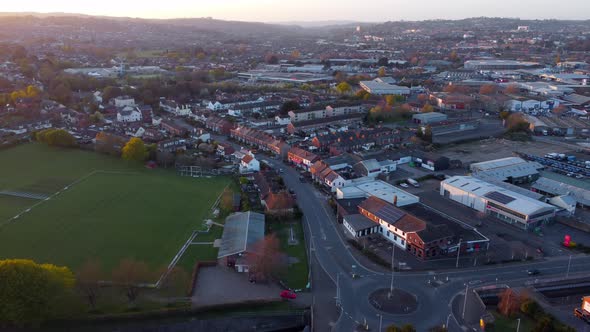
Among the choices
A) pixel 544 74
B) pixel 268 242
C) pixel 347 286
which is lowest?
pixel 347 286

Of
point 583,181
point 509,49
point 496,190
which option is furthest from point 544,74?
point 496,190

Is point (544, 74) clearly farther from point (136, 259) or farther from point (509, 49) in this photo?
point (136, 259)

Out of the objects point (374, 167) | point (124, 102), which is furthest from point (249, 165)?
point (124, 102)

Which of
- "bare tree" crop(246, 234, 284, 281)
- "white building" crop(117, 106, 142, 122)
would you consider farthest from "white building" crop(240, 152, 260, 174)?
"white building" crop(117, 106, 142, 122)

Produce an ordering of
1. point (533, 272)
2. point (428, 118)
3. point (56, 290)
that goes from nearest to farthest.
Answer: point (56, 290) < point (533, 272) < point (428, 118)

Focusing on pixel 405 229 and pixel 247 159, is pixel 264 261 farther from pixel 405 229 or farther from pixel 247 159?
pixel 247 159

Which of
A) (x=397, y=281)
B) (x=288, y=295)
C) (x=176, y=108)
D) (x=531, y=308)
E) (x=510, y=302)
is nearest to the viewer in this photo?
(x=531, y=308)

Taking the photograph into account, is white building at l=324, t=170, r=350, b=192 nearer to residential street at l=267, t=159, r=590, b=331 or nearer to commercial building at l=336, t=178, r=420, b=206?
commercial building at l=336, t=178, r=420, b=206
